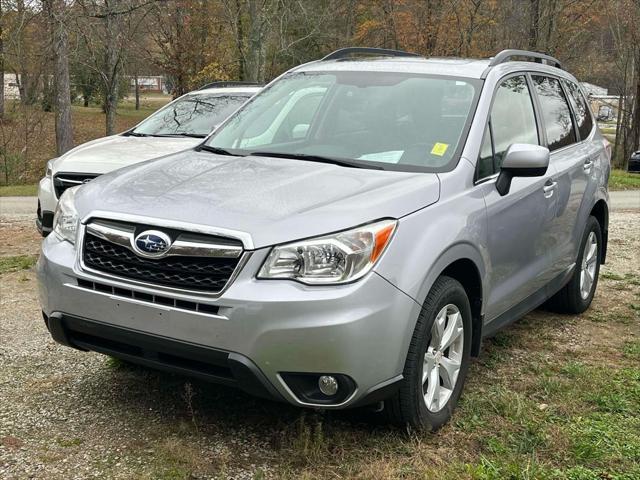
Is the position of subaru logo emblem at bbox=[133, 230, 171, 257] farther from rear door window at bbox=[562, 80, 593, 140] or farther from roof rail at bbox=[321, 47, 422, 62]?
rear door window at bbox=[562, 80, 593, 140]

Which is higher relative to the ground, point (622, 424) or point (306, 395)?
point (306, 395)

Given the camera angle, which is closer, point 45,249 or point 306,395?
point 306,395

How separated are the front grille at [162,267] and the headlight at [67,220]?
0.25 metres

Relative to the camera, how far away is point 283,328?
2918mm

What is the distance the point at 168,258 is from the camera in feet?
10.1

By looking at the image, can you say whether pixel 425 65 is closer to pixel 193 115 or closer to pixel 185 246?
pixel 185 246

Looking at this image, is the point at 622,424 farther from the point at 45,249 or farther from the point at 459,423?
the point at 45,249

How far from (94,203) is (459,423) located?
6.85ft

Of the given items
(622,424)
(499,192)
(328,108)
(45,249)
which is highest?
(328,108)

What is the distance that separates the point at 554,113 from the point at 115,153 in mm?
4309

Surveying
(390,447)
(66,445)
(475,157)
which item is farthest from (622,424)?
(66,445)

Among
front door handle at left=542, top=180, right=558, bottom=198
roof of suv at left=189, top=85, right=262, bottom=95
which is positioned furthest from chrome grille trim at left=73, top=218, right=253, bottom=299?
roof of suv at left=189, top=85, right=262, bottom=95

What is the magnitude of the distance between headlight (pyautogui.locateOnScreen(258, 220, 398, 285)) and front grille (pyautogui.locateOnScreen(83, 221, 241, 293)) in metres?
0.17

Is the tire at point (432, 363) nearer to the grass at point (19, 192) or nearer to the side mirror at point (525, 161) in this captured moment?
the side mirror at point (525, 161)
